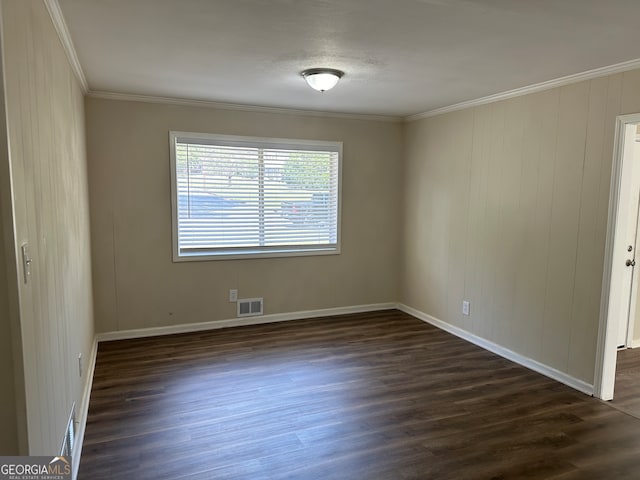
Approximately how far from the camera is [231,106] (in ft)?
15.1

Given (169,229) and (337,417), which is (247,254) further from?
(337,417)

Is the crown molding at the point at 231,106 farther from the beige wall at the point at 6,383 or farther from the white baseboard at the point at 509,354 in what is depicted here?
the beige wall at the point at 6,383

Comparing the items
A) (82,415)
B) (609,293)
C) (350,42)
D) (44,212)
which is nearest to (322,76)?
(350,42)

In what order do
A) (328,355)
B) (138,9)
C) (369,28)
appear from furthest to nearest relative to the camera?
(328,355), (369,28), (138,9)

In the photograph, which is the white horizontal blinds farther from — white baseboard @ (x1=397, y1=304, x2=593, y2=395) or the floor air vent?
white baseboard @ (x1=397, y1=304, x2=593, y2=395)

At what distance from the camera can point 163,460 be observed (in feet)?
8.04

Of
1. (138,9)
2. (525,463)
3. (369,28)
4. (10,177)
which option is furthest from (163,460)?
(369,28)

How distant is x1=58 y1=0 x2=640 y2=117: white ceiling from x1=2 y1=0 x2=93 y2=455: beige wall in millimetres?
456

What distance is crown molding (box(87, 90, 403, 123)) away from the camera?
13.7 feet

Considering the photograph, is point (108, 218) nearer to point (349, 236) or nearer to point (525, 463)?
point (349, 236)

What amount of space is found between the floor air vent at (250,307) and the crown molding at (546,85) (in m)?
2.98

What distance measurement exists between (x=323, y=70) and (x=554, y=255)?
7.97ft

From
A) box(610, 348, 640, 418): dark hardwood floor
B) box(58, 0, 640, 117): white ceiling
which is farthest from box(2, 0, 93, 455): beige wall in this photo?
box(610, 348, 640, 418): dark hardwood floor

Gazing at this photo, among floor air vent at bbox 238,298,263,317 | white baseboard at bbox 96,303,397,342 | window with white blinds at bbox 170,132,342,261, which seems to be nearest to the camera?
white baseboard at bbox 96,303,397,342
